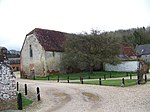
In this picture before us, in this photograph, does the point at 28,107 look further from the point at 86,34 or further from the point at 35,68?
the point at 35,68

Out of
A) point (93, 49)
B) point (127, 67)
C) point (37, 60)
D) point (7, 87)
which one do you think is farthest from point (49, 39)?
point (7, 87)

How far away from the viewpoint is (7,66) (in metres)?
18.2

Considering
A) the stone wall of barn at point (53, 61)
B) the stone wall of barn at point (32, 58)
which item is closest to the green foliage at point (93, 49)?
the stone wall of barn at point (53, 61)

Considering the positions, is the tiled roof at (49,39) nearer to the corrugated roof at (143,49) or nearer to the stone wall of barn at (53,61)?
the stone wall of barn at (53,61)

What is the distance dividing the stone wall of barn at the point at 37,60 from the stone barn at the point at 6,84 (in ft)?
101

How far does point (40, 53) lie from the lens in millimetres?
49750

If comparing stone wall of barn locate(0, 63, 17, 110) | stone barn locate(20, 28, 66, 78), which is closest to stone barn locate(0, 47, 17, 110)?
stone wall of barn locate(0, 63, 17, 110)

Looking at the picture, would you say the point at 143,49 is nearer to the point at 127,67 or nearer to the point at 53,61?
the point at 127,67

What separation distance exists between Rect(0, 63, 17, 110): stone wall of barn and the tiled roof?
102ft

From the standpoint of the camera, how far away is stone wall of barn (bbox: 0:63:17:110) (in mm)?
17781

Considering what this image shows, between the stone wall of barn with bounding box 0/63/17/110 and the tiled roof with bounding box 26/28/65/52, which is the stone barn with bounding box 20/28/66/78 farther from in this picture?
the stone wall of barn with bounding box 0/63/17/110

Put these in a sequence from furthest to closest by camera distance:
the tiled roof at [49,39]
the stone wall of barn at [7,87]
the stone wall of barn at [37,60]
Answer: the tiled roof at [49,39]
the stone wall of barn at [37,60]
the stone wall of barn at [7,87]

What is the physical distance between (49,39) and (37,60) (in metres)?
4.78

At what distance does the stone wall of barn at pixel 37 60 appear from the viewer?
49688 millimetres
